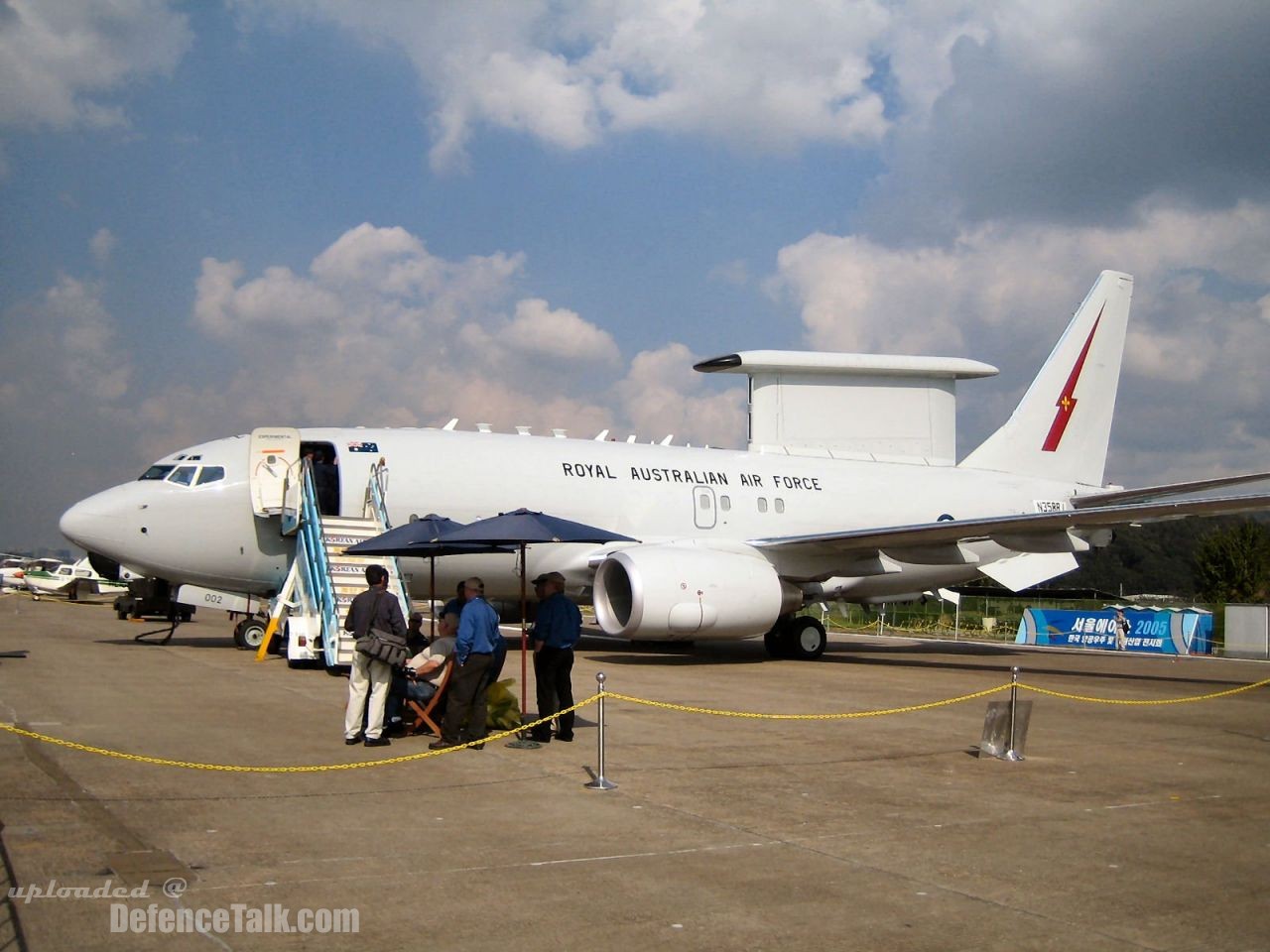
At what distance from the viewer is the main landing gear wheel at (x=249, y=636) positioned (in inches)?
807

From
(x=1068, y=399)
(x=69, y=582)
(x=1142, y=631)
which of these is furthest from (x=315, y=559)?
(x=69, y=582)

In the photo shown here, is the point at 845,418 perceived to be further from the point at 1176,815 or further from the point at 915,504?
the point at 1176,815

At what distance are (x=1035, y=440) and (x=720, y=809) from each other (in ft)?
70.2

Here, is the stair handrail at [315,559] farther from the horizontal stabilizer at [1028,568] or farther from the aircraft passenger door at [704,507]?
the horizontal stabilizer at [1028,568]

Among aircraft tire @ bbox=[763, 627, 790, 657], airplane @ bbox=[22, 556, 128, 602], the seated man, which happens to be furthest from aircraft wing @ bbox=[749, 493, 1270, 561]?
airplane @ bbox=[22, 556, 128, 602]

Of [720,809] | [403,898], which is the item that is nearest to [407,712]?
[720,809]

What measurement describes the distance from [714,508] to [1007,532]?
5.43 meters

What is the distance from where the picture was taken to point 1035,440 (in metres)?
26.7

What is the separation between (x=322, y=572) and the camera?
15.9 m

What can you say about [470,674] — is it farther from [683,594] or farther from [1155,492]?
[1155,492]

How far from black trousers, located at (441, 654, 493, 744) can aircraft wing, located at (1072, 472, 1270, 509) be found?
42.4 feet

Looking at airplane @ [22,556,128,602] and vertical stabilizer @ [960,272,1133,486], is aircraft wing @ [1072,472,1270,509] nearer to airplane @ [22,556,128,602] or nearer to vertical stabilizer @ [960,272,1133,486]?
vertical stabilizer @ [960,272,1133,486]

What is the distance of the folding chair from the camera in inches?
398

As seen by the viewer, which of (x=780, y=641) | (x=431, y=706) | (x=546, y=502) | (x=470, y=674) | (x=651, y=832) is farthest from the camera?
(x=780, y=641)
